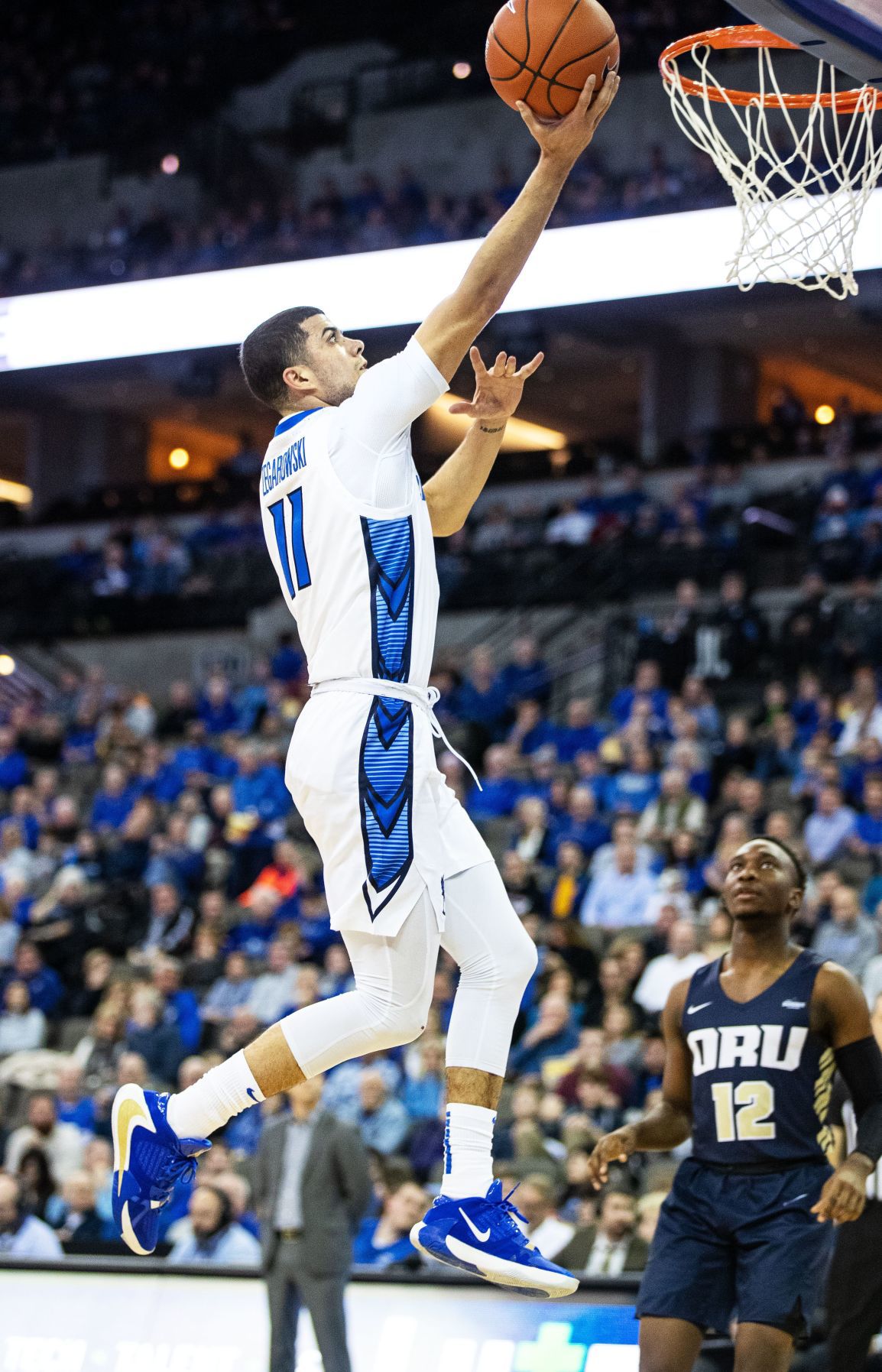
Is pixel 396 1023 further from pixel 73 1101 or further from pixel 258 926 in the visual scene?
pixel 258 926

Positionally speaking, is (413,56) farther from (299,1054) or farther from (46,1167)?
(299,1054)

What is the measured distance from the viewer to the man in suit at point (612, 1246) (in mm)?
9156

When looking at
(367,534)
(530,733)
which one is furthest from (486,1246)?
(530,733)

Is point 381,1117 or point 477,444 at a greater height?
point 477,444

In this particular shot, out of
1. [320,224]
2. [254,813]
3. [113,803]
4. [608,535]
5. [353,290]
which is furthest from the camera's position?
[320,224]

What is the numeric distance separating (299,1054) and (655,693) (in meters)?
11.7

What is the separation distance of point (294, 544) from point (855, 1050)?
2269mm

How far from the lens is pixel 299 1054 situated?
4.50 meters

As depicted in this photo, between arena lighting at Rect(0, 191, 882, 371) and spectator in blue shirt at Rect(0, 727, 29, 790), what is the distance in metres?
3.89

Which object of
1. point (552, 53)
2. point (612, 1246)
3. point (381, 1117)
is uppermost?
point (552, 53)

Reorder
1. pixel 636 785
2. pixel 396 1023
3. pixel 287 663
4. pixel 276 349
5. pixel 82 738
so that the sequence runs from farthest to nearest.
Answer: pixel 82 738, pixel 287 663, pixel 636 785, pixel 276 349, pixel 396 1023

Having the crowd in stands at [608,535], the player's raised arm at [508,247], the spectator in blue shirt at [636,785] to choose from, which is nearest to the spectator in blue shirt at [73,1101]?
the spectator in blue shirt at [636,785]

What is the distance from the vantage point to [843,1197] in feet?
16.9

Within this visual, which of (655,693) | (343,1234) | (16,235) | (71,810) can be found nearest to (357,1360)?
(343,1234)
